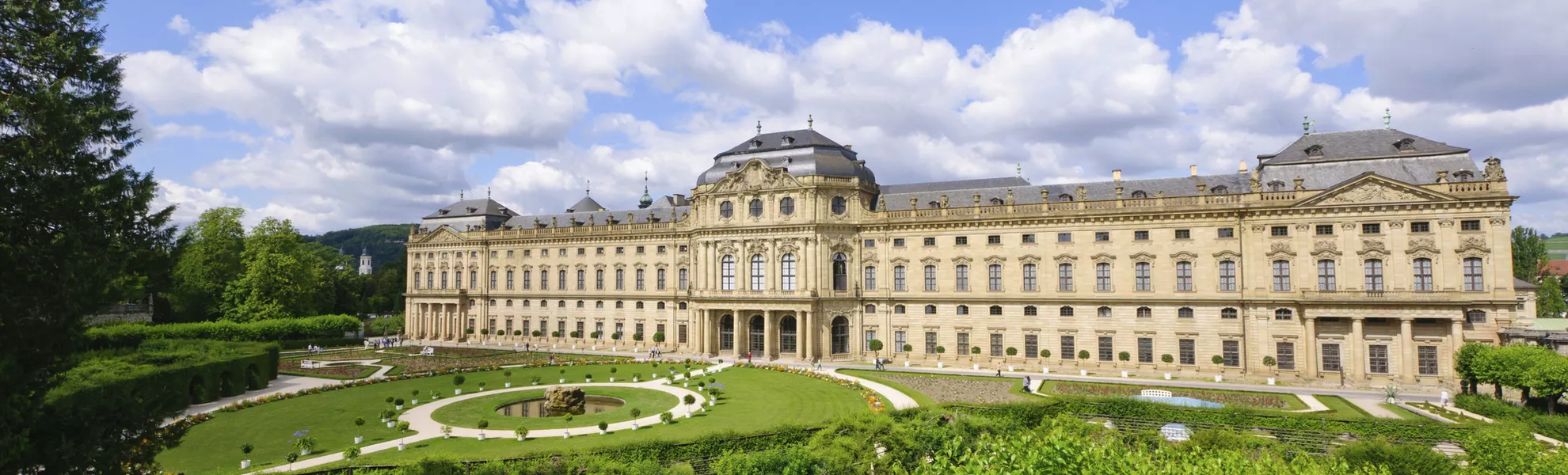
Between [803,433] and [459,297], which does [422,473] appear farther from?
[459,297]

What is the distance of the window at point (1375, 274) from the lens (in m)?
44.3

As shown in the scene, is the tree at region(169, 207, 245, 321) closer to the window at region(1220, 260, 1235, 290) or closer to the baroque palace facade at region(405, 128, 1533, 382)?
the baroque palace facade at region(405, 128, 1533, 382)

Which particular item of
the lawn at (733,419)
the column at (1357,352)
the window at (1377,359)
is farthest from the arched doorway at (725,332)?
the window at (1377,359)

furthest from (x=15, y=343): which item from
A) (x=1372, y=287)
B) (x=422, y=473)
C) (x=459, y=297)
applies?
(x=459, y=297)

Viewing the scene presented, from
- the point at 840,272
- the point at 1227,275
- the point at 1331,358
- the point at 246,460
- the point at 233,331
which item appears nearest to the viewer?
the point at 246,460

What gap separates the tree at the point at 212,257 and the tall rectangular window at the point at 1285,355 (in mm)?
88718

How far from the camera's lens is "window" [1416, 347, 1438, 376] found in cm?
4278

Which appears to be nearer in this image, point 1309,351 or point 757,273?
point 1309,351

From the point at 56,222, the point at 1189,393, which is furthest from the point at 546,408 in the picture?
the point at 1189,393

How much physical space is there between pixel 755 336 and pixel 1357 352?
41.7 meters

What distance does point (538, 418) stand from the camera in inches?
1358

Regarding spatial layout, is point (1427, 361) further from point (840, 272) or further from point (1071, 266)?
point (840, 272)

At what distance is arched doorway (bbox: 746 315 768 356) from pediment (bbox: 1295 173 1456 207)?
130 feet

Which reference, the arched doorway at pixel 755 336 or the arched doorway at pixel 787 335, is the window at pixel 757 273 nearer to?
the arched doorway at pixel 755 336
